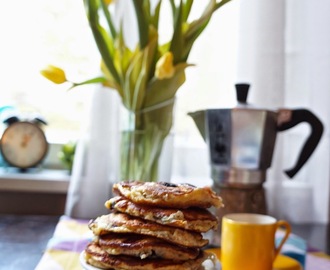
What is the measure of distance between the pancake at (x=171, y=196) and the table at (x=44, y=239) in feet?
0.69

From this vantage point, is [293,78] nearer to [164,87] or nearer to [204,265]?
[164,87]

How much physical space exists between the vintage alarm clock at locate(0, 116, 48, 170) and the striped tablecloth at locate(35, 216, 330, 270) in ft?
0.85

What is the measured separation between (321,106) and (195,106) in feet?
1.05

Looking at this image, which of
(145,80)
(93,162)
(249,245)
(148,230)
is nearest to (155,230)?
(148,230)

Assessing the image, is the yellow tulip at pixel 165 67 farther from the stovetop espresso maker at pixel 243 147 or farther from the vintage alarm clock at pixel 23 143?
the vintage alarm clock at pixel 23 143

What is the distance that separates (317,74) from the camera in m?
1.15

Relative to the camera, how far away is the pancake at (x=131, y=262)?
0.49 metres

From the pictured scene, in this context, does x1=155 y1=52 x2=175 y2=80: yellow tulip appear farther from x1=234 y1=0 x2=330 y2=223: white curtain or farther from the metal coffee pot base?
x1=234 y1=0 x2=330 y2=223: white curtain

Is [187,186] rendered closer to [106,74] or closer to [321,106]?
[106,74]

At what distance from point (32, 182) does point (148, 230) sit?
69cm

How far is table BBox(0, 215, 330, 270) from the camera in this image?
2.30 ft

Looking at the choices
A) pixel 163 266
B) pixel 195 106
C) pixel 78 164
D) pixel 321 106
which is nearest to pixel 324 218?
pixel 321 106

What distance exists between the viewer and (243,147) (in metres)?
0.84

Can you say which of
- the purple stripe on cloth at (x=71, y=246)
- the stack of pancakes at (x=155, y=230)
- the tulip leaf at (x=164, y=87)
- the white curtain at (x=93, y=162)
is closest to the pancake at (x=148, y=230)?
the stack of pancakes at (x=155, y=230)
